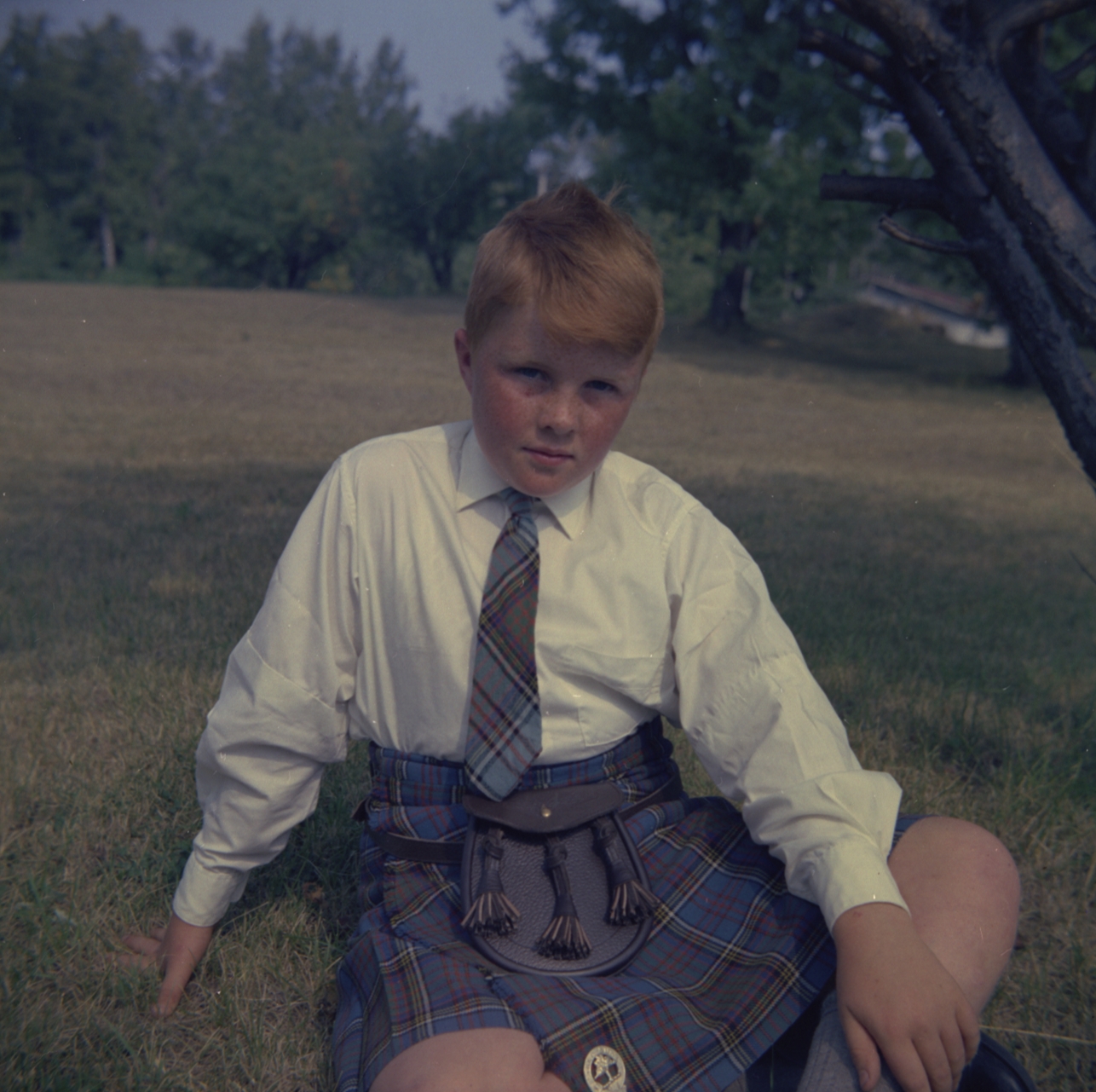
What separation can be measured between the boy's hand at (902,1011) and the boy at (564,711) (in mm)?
14

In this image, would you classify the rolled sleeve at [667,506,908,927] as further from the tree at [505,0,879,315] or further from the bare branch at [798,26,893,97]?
the tree at [505,0,879,315]

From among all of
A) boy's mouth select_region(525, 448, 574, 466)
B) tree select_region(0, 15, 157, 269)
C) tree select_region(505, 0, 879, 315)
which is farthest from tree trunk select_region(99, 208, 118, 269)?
boy's mouth select_region(525, 448, 574, 466)

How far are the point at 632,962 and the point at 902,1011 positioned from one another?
16.0 inches

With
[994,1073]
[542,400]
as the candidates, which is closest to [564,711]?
[542,400]

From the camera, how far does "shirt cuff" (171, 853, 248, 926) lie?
1.86 metres

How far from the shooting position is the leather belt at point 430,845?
1.76 m

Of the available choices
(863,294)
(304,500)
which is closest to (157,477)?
(304,500)

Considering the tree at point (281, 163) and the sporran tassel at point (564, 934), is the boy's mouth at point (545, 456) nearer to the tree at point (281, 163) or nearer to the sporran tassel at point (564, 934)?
the sporran tassel at point (564, 934)

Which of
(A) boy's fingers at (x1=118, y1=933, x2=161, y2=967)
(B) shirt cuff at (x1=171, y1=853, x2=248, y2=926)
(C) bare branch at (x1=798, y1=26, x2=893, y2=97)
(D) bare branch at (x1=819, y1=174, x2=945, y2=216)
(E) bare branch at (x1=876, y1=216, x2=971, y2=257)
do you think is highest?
(C) bare branch at (x1=798, y1=26, x2=893, y2=97)

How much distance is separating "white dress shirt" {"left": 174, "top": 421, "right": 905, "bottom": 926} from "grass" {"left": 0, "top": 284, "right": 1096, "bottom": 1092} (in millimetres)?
345

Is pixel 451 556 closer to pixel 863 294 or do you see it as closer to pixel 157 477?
pixel 157 477

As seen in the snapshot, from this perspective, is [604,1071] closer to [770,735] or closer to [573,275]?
[770,735]

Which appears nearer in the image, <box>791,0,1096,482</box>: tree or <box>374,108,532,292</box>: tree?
<box>791,0,1096,482</box>: tree

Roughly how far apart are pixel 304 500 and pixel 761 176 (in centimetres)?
1444
